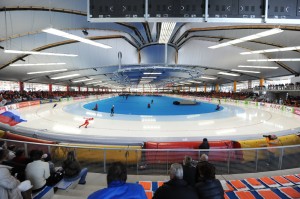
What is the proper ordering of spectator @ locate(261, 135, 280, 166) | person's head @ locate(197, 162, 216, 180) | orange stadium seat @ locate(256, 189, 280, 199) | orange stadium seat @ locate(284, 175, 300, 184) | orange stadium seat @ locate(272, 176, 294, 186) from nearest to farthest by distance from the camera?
person's head @ locate(197, 162, 216, 180) → orange stadium seat @ locate(256, 189, 280, 199) → orange stadium seat @ locate(272, 176, 294, 186) → orange stadium seat @ locate(284, 175, 300, 184) → spectator @ locate(261, 135, 280, 166)

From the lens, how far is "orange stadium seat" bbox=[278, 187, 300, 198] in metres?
3.56

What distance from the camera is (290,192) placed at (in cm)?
368

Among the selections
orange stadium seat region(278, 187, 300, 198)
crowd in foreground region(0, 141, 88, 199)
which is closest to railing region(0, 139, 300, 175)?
crowd in foreground region(0, 141, 88, 199)

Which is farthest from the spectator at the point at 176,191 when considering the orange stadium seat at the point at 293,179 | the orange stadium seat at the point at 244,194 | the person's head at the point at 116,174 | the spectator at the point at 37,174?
the orange stadium seat at the point at 293,179

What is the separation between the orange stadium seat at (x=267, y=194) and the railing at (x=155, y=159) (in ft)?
6.43

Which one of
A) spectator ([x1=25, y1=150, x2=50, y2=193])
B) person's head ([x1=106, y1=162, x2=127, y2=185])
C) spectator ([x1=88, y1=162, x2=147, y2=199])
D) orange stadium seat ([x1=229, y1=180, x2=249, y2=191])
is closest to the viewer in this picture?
spectator ([x1=88, y1=162, x2=147, y2=199])

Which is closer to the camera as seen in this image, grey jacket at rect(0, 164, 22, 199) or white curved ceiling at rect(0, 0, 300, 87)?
grey jacket at rect(0, 164, 22, 199)

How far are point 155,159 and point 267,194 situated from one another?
3.22 m

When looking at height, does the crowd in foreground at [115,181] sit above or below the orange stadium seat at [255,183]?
above

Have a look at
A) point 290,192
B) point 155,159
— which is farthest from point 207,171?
point 155,159

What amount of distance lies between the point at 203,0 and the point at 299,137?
8.50 metres

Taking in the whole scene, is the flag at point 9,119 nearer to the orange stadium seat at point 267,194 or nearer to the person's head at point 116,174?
the person's head at point 116,174

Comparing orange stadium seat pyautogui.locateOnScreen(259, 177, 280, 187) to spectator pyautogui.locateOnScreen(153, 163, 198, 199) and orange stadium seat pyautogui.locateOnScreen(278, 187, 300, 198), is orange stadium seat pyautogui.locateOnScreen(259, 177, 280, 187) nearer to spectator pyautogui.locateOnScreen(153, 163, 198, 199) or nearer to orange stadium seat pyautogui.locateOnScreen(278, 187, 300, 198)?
orange stadium seat pyautogui.locateOnScreen(278, 187, 300, 198)

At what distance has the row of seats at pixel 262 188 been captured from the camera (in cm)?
361
